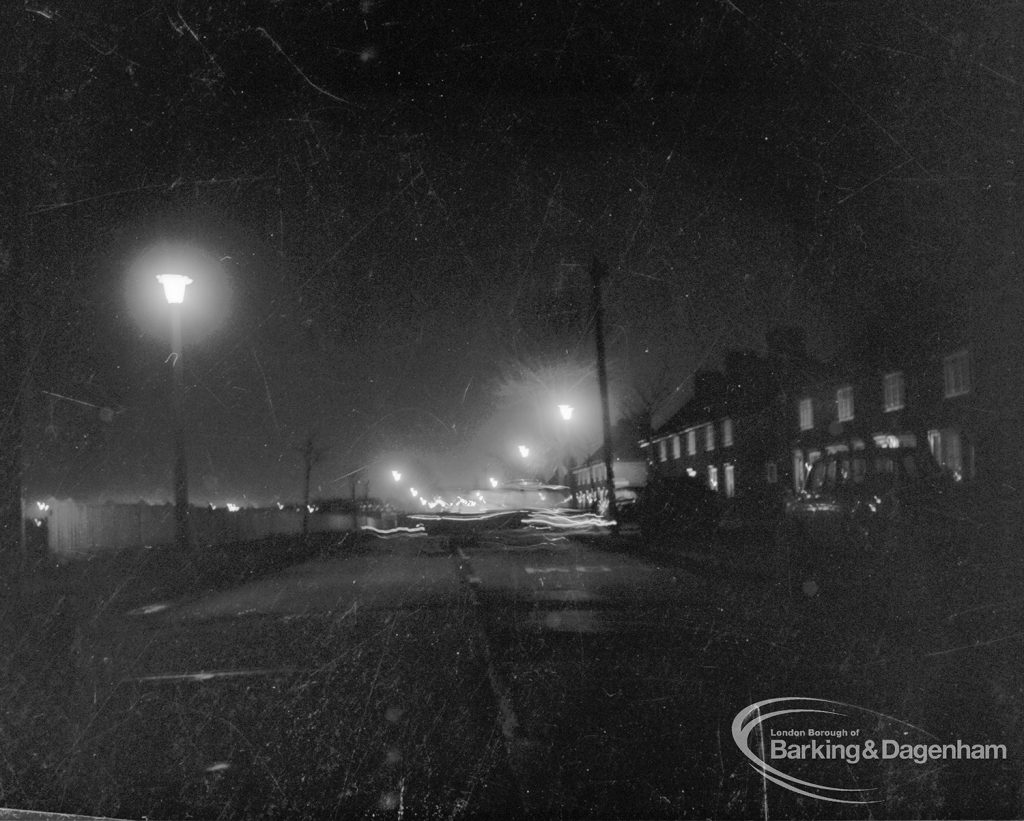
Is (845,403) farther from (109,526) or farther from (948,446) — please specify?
(109,526)

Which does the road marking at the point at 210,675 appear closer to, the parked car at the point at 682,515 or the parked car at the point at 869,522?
the parked car at the point at 869,522

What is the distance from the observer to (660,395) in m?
17.2

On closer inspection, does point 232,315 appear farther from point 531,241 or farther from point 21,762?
point 21,762

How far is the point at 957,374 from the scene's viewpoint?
24375 mm

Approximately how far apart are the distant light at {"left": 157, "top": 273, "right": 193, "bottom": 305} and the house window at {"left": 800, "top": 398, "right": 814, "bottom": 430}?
25.1 m

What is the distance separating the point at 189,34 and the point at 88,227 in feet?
6.39

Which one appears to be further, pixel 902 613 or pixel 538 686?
pixel 902 613

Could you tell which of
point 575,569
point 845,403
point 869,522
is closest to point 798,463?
point 845,403

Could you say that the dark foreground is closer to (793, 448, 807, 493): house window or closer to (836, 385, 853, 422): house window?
(793, 448, 807, 493): house window

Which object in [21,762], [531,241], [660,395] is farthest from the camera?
[660,395]

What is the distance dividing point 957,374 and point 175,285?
21.8 meters

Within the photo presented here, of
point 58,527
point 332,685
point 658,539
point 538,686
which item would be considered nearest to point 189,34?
point 332,685

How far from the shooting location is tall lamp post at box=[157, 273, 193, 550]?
316 inches

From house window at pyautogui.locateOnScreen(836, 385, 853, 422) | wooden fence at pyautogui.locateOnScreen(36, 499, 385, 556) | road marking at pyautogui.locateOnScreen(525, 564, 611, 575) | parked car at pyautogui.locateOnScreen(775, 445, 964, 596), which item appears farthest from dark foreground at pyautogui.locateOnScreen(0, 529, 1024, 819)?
house window at pyautogui.locateOnScreen(836, 385, 853, 422)
